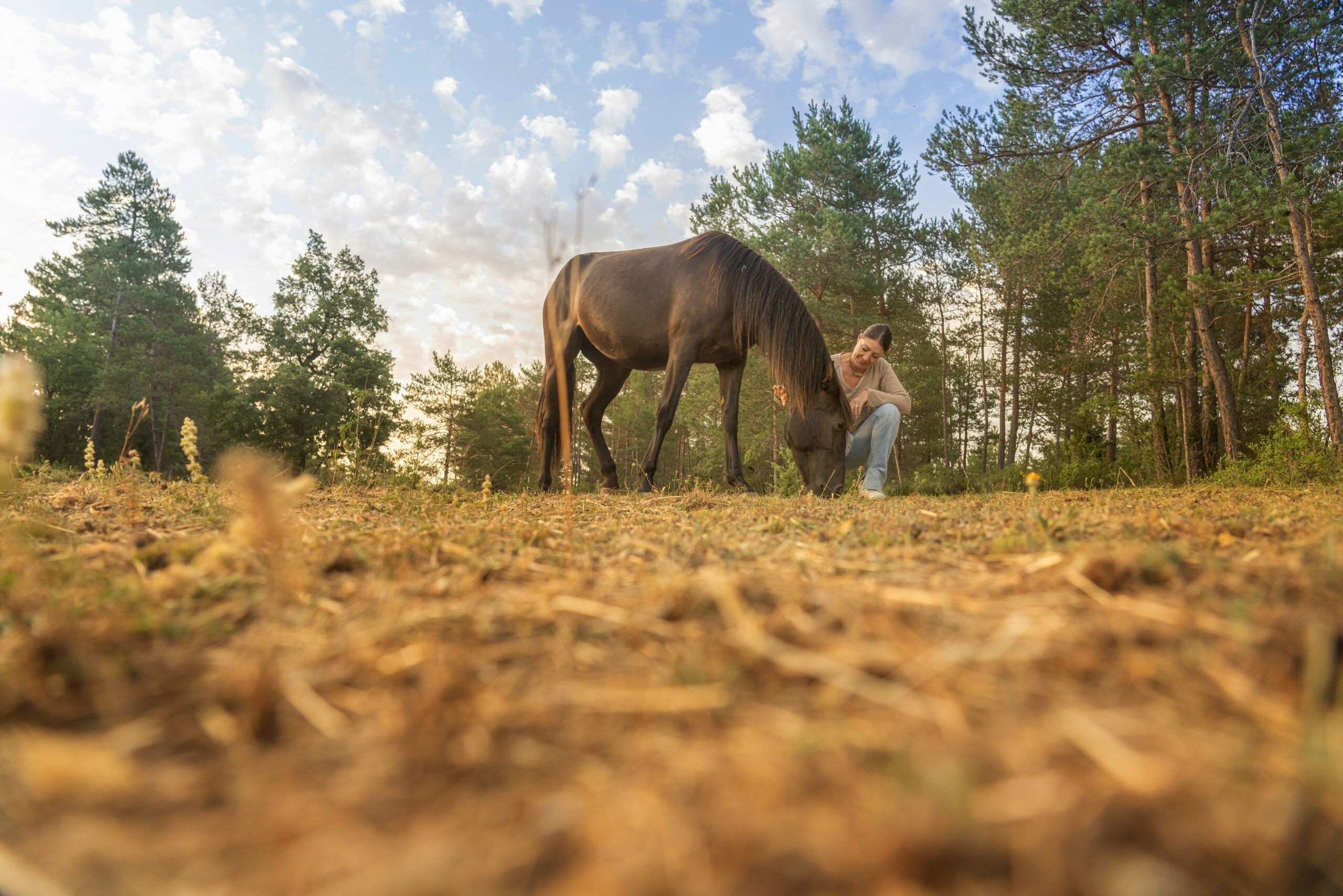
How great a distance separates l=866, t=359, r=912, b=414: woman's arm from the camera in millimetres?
7258

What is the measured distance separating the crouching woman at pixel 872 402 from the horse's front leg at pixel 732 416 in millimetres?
1234

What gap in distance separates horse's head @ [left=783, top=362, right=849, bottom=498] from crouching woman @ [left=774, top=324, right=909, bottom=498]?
1.56 ft

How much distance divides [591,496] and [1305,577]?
14.8 ft

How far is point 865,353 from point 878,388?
0.65m

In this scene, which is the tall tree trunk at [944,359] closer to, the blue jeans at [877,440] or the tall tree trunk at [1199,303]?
the tall tree trunk at [1199,303]

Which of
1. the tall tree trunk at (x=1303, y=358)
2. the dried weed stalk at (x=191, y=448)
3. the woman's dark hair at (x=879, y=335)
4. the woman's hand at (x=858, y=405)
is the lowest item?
the dried weed stalk at (x=191, y=448)

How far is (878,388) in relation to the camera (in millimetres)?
7719

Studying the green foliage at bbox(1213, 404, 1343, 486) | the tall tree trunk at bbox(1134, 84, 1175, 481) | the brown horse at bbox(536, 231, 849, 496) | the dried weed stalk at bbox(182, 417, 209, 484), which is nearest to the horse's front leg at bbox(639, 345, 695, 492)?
the brown horse at bbox(536, 231, 849, 496)

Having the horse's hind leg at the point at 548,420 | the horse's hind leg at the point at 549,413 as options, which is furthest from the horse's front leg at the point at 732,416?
the horse's hind leg at the point at 548,420

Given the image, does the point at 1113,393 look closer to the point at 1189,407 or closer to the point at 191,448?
the point at 1189,407

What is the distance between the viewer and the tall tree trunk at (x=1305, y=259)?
862cm

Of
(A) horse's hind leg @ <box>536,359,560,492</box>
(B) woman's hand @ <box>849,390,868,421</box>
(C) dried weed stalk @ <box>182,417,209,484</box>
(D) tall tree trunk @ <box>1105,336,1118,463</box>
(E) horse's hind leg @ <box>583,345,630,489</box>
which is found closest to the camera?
(C) dried weed stalk @ <box>182,417,209,484</box>

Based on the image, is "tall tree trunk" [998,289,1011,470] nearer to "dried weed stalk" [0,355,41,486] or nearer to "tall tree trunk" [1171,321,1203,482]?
"tall tree trunk" [1171,321,1203,482]

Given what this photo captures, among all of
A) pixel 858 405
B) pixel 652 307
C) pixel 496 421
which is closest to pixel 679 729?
pixel 652 307
